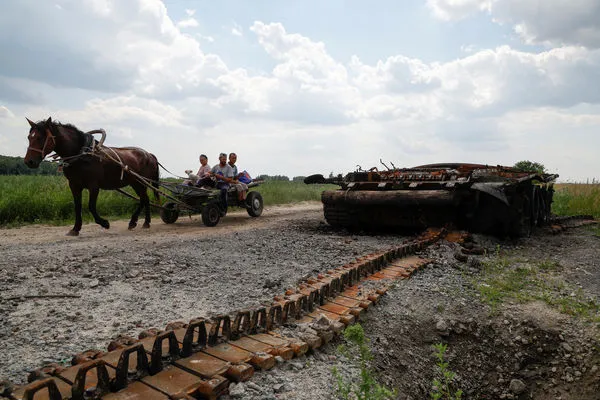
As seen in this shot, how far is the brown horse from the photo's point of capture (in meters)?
8.08

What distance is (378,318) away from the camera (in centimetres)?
389

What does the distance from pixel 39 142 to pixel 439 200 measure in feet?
23.3

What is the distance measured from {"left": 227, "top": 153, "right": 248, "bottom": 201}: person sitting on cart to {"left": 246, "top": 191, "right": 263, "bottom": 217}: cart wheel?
0.89m

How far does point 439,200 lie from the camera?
24.6 ft

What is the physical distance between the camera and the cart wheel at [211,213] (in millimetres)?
10086

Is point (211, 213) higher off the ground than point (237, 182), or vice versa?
point (237, 182)

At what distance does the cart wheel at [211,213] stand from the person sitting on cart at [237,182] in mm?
703

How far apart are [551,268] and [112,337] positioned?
534 cm

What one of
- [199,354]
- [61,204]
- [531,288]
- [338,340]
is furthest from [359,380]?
[61,204]

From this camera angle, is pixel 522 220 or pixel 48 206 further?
pixel 48 206

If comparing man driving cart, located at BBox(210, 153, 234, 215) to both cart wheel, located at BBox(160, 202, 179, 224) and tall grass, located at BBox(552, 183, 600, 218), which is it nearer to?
cart wheel, located at BBox(160, 202, 179, 224)

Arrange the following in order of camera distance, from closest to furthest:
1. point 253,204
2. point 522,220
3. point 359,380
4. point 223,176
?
point 359,380 < point 522,220 < point 223,176 < point 253,204

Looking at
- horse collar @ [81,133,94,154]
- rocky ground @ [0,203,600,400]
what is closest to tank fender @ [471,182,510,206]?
rocky ground @ [0,203,600,400]

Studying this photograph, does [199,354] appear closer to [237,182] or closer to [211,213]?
[211,213]
